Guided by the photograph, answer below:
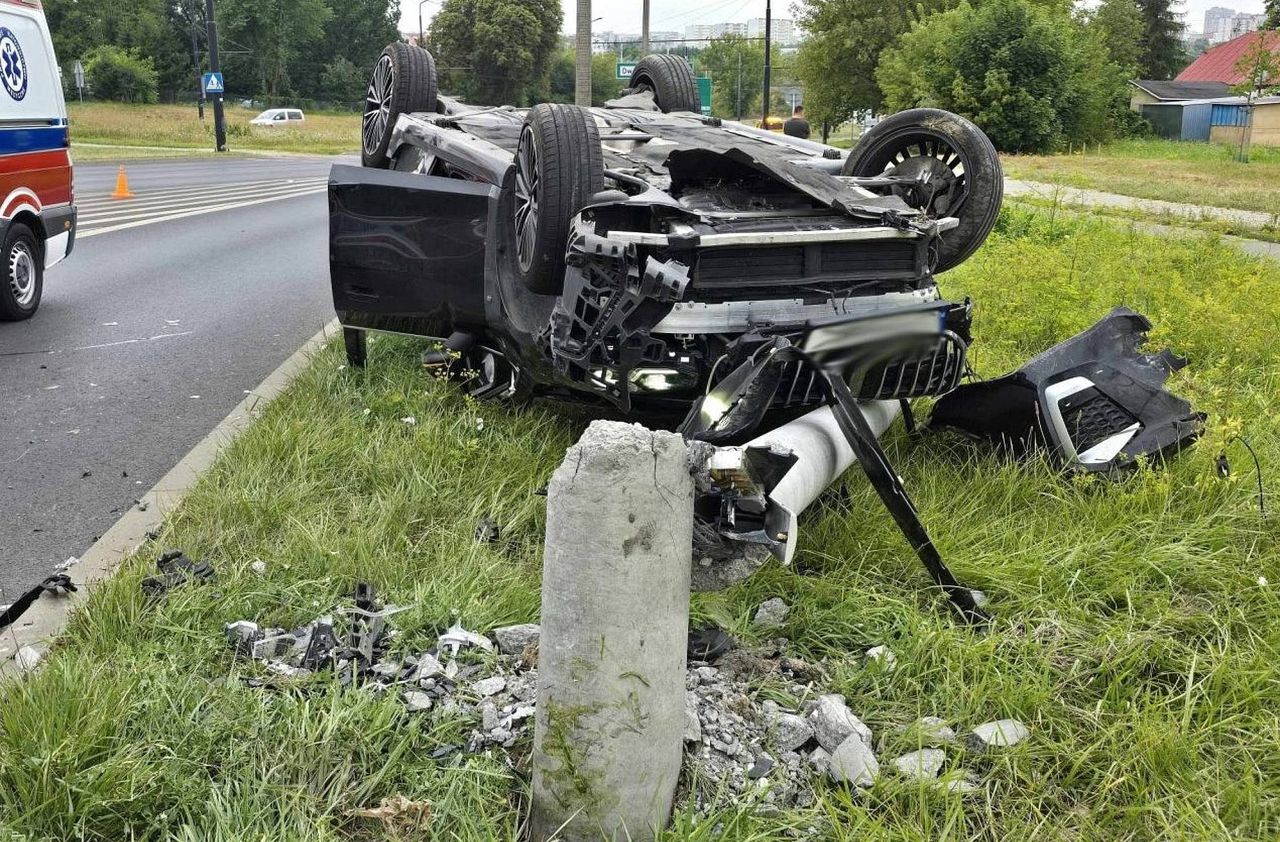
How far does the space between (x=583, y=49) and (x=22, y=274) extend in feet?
53.1

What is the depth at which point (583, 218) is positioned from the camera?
4.40 m

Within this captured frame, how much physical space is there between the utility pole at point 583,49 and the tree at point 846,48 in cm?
3376

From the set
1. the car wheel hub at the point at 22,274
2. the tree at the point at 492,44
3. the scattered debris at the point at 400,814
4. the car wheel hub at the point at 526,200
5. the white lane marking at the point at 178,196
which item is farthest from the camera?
the tree at the point at 492,44

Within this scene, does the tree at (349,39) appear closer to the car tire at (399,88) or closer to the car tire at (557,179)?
the car tire at (399,88)

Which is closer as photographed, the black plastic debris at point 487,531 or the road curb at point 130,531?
the road curb at point 130,531

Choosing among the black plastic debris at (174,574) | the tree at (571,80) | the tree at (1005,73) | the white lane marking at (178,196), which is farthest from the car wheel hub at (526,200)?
the tree at (571,80)

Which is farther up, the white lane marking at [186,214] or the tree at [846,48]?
the tree at [846,48]

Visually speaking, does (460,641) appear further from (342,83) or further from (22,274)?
(342,83)

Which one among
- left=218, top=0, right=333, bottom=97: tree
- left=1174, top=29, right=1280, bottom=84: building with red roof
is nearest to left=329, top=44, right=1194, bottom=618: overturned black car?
left=1174, top=29, right=1280, bottom=84: building with red roof

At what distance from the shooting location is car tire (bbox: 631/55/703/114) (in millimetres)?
7770

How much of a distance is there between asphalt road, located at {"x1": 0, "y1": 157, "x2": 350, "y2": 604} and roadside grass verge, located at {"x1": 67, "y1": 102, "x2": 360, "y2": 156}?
21532 millimetres

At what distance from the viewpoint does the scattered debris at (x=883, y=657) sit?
10.8 ft

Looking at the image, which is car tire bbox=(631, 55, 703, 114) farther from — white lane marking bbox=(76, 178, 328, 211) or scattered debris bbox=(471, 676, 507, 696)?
white lane marking bbox=(76, 178, 328, 211)

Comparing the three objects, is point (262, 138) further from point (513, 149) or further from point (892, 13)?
point (513, 149)
